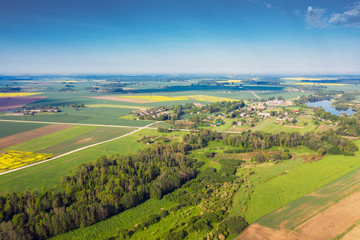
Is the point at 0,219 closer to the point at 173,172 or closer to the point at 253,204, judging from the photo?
the point at 173,172

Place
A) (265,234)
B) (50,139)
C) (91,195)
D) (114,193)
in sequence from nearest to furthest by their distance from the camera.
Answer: (265,234) < (91,195) < (114,193) < (50,139)

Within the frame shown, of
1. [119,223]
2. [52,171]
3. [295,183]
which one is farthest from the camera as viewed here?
[52,171]

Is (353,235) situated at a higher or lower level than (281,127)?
lower

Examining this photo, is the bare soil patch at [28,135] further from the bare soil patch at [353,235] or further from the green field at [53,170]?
the bare soil patch at [353,235]

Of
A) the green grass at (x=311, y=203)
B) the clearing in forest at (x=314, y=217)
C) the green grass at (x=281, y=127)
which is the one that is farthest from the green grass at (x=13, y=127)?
the green grass at (x=281, y=127)

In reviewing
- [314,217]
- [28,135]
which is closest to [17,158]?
[28,135]

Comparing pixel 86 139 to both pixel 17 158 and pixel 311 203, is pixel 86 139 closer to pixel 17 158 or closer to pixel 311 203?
pixel 17 158

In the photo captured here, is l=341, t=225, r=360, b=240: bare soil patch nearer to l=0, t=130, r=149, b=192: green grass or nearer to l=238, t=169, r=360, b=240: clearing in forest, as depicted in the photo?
l=238, t=169, r=360, b=240: clearing in forest
